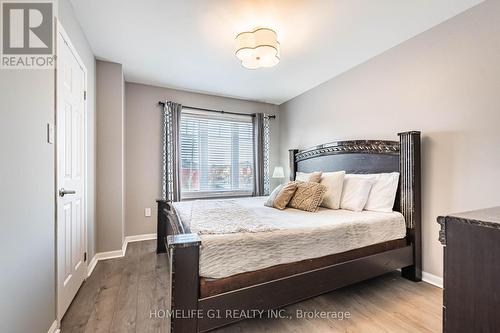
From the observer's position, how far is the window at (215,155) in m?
4.20

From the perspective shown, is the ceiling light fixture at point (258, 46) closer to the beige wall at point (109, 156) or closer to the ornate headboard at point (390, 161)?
the ornate headboard at point (390, 161)

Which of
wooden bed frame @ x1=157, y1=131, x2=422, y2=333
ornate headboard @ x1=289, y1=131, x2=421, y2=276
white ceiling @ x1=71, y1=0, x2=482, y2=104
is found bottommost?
wooden bed frame @ x1=157, y1=131, x2=422, y2=333

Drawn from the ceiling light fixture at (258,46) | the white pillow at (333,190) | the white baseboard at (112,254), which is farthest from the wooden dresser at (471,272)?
the white baseboard at (112,254)

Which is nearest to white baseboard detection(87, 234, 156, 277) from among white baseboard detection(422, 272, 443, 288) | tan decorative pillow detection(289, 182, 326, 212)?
tan decorative pillow detection(289, 182, 326, 212)

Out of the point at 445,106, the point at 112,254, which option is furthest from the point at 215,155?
the point at 445,106

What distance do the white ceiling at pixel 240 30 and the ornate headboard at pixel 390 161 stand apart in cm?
111

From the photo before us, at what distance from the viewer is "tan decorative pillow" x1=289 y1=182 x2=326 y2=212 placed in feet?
8.39

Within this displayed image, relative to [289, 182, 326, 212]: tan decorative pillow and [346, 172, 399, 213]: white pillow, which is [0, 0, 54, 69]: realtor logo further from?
[346, 172, 399, 213]: white pillow

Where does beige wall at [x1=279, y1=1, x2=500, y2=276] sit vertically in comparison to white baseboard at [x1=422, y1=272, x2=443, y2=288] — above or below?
above

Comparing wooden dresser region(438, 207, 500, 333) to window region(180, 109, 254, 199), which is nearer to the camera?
wooden dresser region(438, 207, 500, 333)

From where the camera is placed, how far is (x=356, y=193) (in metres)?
2.64

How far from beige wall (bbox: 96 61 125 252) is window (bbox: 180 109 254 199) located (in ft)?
3.88

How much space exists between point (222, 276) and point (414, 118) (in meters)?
2.57

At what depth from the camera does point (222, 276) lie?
1.45m
